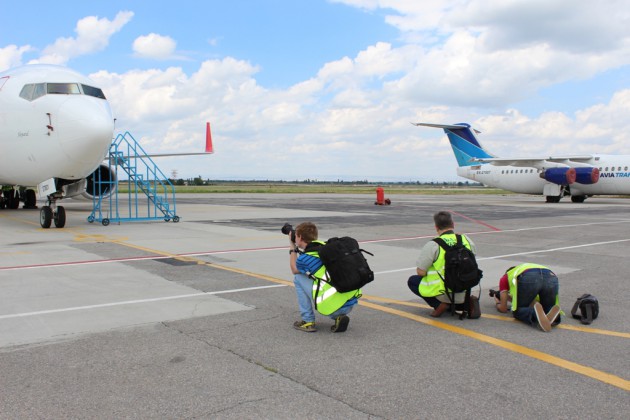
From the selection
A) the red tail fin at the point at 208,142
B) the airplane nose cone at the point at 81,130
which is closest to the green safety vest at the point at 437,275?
the airplane nose cone at the point at 81,130

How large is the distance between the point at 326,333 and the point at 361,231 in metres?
11.0

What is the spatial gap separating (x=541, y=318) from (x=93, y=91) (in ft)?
46.8

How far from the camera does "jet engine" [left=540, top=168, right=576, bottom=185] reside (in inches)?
1485

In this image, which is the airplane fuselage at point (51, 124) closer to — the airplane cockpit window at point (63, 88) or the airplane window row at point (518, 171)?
the airplane cockpit window at point (63, 88)

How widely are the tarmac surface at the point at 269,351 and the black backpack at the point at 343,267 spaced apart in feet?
1.91

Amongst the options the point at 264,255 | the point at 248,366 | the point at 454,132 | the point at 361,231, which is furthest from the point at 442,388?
the point at 454,132

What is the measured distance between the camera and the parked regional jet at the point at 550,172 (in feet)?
122

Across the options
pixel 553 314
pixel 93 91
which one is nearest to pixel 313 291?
pixel 553 314

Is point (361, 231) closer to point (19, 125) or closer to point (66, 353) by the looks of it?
point (19, 125)

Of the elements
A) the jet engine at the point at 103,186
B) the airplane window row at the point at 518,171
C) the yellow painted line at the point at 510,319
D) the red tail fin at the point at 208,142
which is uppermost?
the red tail fin at the point at 208,142

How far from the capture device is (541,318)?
569cm

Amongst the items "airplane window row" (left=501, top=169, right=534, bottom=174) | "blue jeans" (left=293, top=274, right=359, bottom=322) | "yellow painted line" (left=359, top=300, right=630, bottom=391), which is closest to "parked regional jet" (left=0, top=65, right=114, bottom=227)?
"blue jeans" (left=293, top=274, right=359, bottom=322)

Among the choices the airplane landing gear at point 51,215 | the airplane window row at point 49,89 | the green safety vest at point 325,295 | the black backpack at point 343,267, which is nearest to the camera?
the black backpack at point 343,267

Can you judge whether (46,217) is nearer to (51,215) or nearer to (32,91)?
(51,215)
